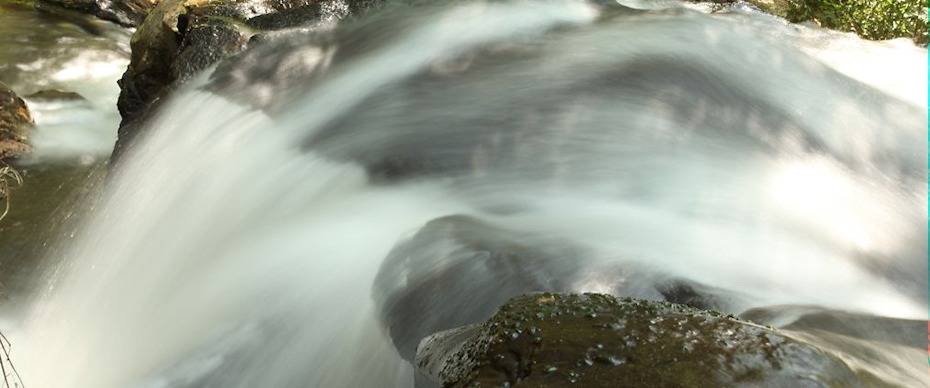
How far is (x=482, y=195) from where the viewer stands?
4266 millimetres

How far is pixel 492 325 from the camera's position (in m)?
2.33

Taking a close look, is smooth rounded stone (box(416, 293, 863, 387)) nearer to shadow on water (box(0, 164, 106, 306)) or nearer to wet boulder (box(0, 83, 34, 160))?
shadow on water (box(0, 164, 106, 306))

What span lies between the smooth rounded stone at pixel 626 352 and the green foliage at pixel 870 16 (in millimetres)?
7114

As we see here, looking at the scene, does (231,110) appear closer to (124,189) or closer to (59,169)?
(124,189)

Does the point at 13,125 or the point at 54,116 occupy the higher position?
the point at 13,125

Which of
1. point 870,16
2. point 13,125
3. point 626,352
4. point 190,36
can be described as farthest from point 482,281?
point 870,16

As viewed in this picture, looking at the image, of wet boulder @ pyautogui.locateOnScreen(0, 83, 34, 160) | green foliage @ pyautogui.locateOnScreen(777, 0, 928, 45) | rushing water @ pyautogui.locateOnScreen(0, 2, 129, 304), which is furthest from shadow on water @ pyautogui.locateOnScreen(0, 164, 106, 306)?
green foliage @ pyautogui.locateOnScreen(777, 0, 928, 45)

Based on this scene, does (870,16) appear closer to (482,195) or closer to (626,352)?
(482,195)

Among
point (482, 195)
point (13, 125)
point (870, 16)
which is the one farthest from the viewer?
point (870, 16)

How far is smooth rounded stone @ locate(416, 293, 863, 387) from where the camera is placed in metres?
2.03

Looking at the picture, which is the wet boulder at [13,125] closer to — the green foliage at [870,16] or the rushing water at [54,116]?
the rushing water at [54,116]

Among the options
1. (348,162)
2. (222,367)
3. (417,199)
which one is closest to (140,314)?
(222,367)

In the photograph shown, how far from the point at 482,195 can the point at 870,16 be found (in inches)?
247

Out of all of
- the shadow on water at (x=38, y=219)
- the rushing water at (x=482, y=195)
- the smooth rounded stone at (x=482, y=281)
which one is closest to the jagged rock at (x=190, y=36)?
the rushing water at (x=482, y=195)
